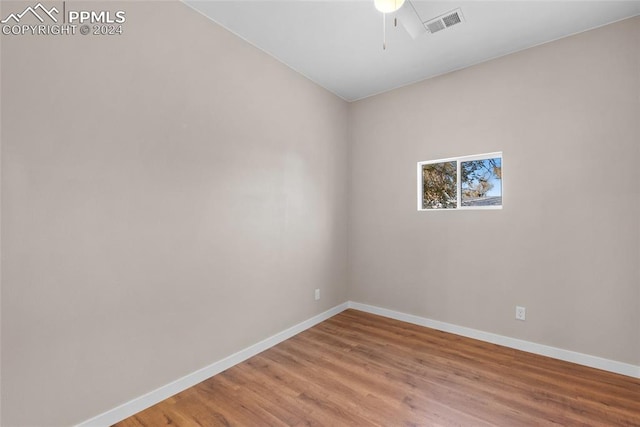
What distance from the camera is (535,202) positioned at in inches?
104

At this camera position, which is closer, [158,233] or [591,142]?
[158,233]

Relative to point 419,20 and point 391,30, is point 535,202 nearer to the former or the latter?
point 419,20

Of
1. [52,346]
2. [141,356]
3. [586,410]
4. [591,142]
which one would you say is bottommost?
[586,410]

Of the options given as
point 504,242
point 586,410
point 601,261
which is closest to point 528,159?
point 504,242

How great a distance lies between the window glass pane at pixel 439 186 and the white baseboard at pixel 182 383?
208cm

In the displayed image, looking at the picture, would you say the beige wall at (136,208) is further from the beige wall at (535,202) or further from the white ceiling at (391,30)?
the beige wall at (535,202)

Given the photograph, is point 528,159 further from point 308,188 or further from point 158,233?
point 158,233

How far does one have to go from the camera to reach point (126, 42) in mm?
1834

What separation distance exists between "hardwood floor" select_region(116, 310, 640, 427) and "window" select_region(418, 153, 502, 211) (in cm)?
146

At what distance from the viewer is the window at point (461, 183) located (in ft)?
9.66

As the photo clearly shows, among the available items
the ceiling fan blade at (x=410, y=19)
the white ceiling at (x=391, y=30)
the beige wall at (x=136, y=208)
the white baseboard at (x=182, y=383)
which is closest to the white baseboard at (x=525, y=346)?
the white baseboard at (x=182, y=383)

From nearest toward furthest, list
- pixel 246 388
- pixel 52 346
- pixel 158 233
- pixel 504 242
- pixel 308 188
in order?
pixel 52 346, pixel 158 233, pixel 246 388, pixel 504 242, pixel 308 188

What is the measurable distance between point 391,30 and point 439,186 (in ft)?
5.65

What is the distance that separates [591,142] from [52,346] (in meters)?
4.09
